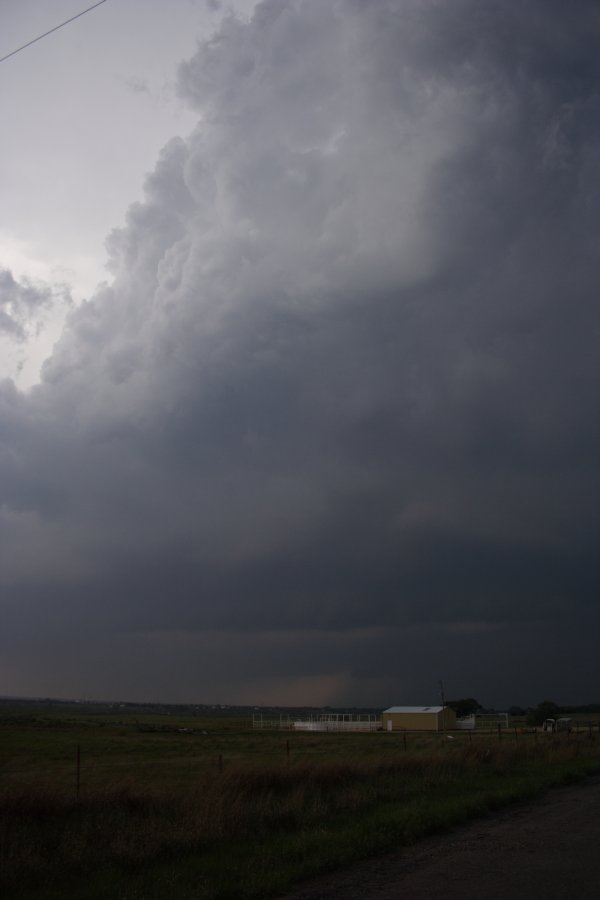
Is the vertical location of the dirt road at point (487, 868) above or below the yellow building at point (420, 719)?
above

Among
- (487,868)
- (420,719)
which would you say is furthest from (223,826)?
A: (420,719)

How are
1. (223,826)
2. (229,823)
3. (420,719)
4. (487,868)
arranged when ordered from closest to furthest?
(487,868), (223,826), (229,823), (420,719)

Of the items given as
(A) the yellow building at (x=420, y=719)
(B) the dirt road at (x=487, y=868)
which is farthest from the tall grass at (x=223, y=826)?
(A) the yellow building at (x=420, y=719)

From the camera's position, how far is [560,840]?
13281 mm

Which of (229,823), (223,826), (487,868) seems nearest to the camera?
(487,868)

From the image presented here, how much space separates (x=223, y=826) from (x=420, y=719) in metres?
76.0

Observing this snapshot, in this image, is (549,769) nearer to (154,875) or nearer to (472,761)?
(472,761)

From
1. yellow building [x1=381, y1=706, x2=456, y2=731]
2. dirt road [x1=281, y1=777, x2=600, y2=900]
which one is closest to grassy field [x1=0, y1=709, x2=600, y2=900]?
dirt road [x1=281, y1=777, x2=600, y2=900]

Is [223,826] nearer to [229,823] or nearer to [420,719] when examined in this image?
[229,823]

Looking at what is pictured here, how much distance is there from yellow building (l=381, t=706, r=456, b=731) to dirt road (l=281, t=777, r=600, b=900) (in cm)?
7174

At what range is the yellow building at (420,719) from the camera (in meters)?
83.6

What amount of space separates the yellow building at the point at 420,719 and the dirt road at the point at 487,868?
71.7 meters

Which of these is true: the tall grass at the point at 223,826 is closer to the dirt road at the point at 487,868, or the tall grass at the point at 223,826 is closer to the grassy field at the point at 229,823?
the grassy field at the point at 229,823

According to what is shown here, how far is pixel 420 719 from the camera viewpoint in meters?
84.9
